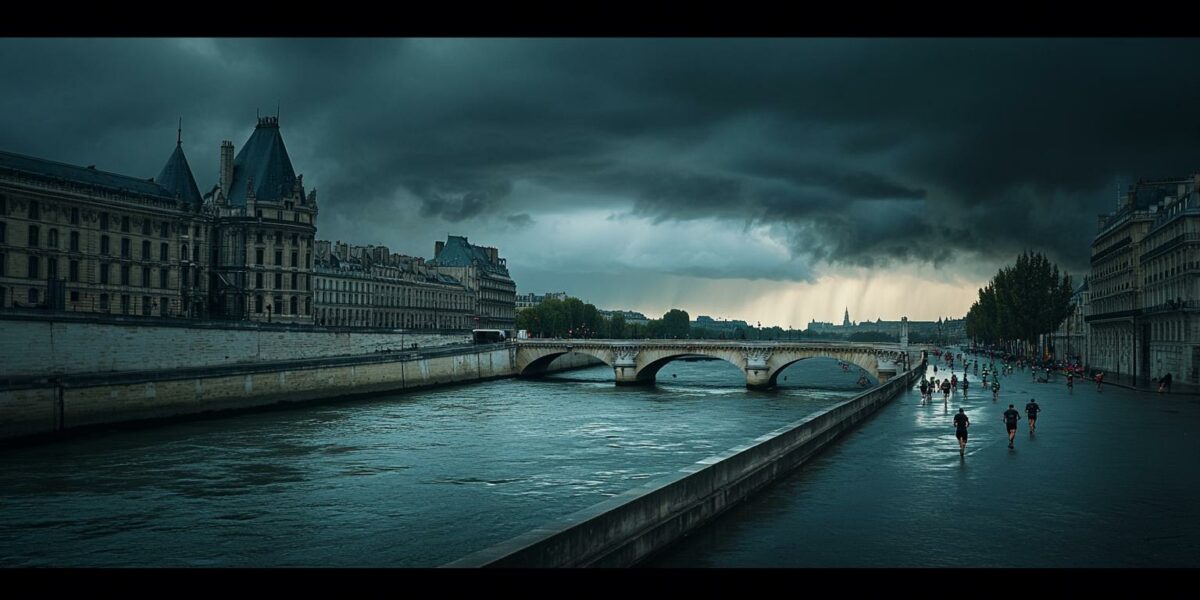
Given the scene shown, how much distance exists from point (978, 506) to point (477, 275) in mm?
160119

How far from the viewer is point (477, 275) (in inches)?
7013

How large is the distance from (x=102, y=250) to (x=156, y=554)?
61.4 meters

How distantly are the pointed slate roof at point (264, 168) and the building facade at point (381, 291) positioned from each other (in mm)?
27046

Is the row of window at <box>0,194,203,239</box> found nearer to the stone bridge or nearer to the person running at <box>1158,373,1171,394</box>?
the stone bridge

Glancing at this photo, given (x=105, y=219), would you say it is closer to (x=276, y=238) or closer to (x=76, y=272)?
(x=76, y=272)

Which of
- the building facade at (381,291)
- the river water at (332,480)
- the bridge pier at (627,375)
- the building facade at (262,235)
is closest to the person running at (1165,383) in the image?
the river water at (332,480)

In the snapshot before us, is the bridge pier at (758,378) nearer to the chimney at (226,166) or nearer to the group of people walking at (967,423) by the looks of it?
the group of people walking at (967,423)

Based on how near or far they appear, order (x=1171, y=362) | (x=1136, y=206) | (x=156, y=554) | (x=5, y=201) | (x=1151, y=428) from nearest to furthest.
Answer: (x=156, y=554)
(x=1151, y=428)
(x=5, y=201)
(x=1171, y=362)
(x=1136, y=206)

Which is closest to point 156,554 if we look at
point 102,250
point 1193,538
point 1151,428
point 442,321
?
point 1193,538

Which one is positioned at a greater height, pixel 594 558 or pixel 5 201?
pixel 5 201

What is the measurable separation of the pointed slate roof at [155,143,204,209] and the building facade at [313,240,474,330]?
31.5m

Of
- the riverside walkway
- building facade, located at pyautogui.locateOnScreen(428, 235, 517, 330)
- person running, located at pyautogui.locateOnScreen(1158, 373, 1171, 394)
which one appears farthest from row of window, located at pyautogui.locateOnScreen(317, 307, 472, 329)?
the riverside walkway

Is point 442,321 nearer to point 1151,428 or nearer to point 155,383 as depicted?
point 155,383

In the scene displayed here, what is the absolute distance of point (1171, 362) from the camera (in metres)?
71.6
